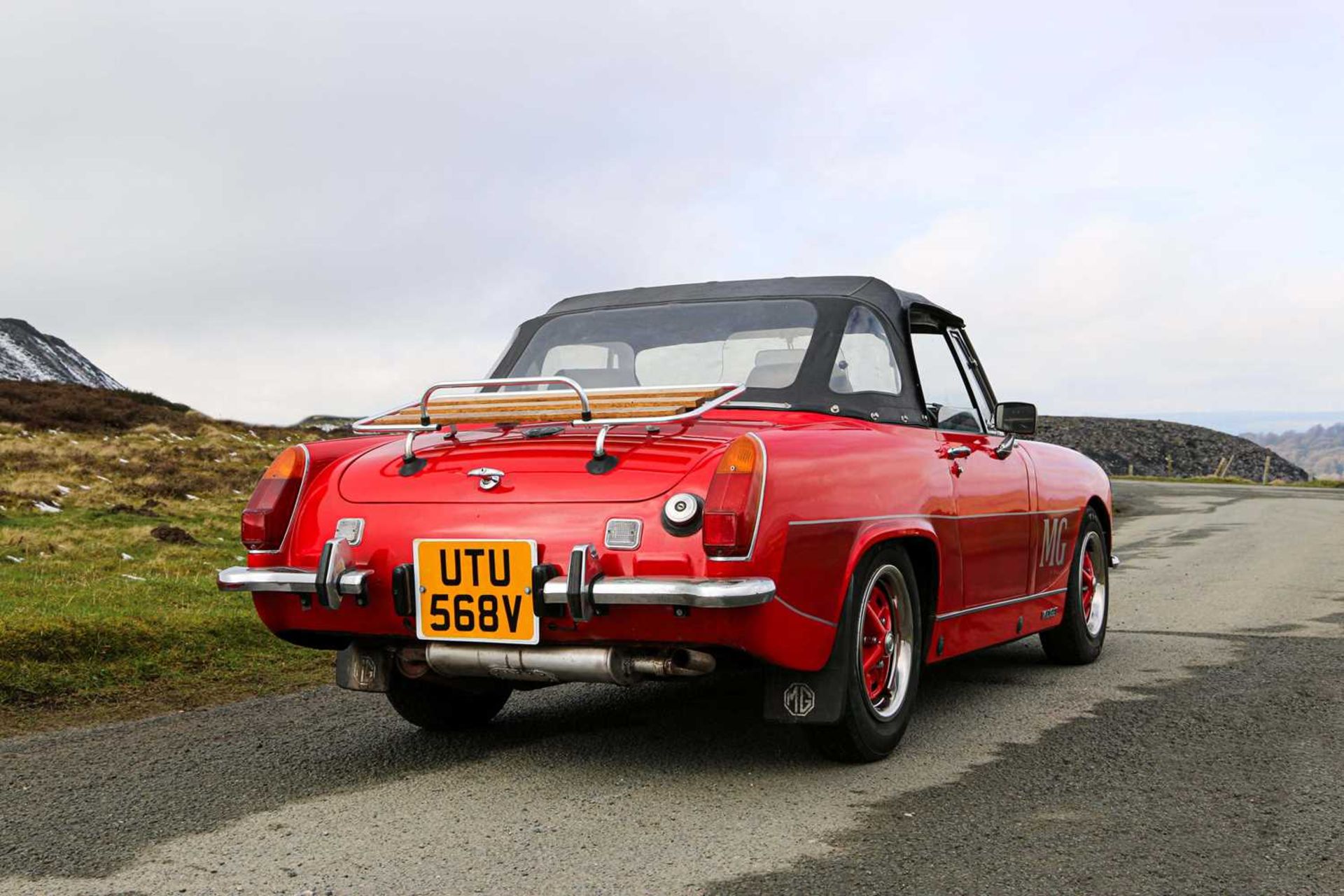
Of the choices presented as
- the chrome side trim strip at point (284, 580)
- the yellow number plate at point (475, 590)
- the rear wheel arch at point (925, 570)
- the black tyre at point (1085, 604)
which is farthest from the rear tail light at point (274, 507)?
the black tyre at point (1085, 604)

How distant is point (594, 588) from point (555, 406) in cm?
82

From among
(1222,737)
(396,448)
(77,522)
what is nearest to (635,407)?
(396,448)

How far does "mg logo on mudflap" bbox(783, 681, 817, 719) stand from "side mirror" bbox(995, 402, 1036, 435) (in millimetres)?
2350

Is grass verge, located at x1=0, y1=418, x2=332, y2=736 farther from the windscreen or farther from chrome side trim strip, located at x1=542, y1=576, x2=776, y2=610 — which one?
chrome side trim strip, located at x1=542, y1=576, x2=776, y2=610

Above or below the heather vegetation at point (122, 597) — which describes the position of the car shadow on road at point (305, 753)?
below

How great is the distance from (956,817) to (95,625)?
5123 mm

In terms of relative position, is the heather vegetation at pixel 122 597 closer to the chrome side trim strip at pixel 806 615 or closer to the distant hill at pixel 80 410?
the chrome side trim strip at pixel 806 615

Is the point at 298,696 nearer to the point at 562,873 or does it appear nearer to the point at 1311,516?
the point at 562,873

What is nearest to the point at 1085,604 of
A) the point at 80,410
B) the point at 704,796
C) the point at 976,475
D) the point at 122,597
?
the point at 976,475

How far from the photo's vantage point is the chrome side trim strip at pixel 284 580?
4.32m

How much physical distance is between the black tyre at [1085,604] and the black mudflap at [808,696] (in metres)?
2.89

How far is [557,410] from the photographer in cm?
454

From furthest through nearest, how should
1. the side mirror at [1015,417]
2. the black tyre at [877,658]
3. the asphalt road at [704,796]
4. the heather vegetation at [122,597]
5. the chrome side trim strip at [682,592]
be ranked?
the heather vegetation at [122,597] < the side mirror at [1015,417] < the black tyre at [877,658] < the chrome side trim strip at [682,592] < the asphalt road at [704,796]

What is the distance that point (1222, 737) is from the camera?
16.5 ft
